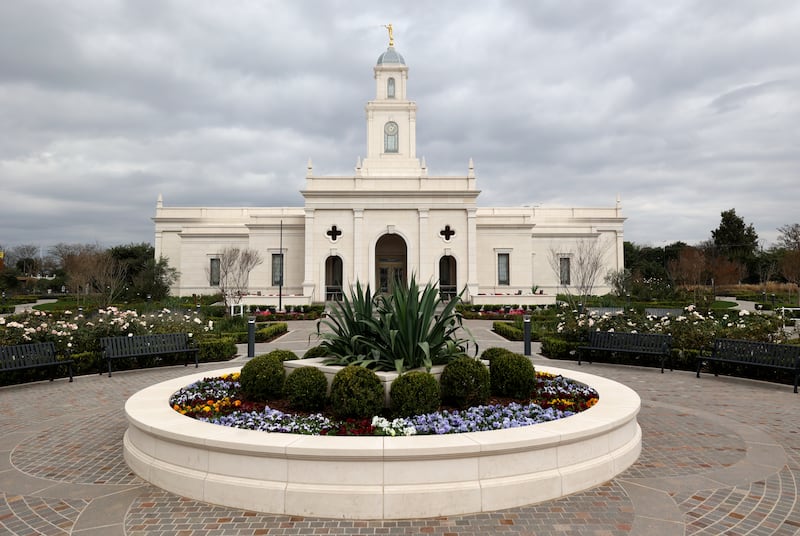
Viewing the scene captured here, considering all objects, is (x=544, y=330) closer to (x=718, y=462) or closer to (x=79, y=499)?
(x=718, y=462)

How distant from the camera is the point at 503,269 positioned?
3612 centimetres

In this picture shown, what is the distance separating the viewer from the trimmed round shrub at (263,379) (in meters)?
6.47

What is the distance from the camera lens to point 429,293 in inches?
263

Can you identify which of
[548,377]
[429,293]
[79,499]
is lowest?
[79,499]

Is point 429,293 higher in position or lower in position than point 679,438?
higher

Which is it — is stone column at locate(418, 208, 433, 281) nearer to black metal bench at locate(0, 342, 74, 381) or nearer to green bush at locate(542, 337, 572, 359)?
green bush at locate(542, 337, 572, 359)

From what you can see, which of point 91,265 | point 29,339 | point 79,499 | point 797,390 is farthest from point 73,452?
point 91,265

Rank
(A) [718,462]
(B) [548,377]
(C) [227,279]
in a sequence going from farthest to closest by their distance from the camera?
(C) [227,279], (B) [548,377], (A) [718,462]

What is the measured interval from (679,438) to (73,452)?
725cm

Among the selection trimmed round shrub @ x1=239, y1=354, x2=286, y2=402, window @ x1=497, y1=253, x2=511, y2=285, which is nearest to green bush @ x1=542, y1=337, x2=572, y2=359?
trimmed round shrub @ x1=239, y1=354, x2=286, y2=402

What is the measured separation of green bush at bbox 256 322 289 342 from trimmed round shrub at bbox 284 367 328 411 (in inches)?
435

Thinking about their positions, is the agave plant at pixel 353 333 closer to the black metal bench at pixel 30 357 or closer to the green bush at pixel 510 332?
the black metal bench at pixel 30 357

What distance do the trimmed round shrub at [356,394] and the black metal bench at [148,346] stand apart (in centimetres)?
752

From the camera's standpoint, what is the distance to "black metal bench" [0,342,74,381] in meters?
9.38
